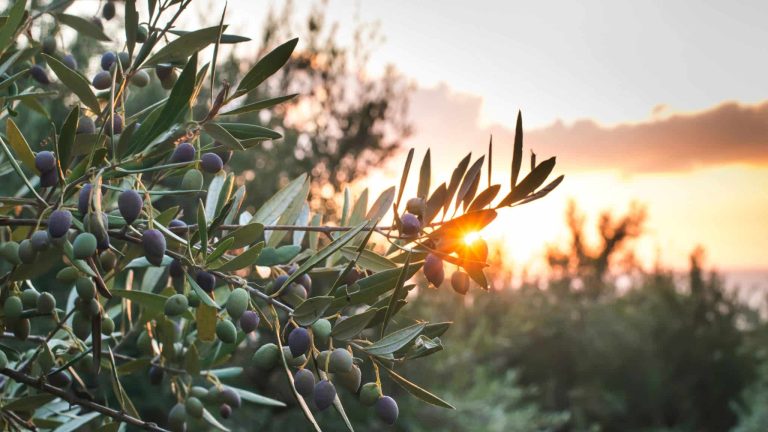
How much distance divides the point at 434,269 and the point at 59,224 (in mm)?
212

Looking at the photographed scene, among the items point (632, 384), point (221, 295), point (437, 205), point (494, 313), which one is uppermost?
point (437, 205)

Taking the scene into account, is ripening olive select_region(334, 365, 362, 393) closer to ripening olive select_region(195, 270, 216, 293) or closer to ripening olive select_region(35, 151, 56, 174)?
ripening olive select_region(195, 270, 216, 293)

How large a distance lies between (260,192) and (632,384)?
5.54 meters

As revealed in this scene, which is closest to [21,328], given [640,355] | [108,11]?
[108,11]

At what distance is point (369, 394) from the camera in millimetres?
452

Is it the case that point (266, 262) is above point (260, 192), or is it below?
above

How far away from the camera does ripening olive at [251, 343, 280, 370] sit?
1.43 ft

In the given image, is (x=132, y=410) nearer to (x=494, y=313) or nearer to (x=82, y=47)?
(x=82, y=47)

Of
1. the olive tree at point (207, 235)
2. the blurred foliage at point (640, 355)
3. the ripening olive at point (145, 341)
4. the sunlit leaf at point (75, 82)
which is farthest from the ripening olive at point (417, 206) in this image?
the blurred foliage at point (640, 355)

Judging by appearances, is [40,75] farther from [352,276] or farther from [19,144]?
[352,276]

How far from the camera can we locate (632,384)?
858 cm

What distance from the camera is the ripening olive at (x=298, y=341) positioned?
16.2 inches

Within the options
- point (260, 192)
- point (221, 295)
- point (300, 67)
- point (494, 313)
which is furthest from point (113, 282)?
point (494, 313)

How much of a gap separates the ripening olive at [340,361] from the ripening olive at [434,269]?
0.24 feet
